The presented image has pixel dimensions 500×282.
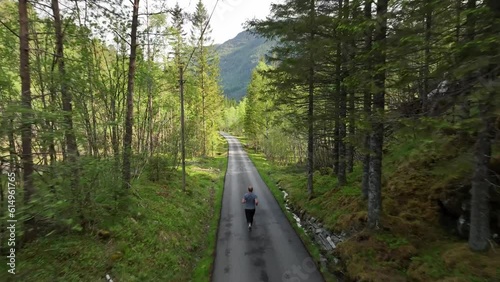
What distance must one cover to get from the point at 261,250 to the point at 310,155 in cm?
688

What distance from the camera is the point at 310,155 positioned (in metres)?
15.7

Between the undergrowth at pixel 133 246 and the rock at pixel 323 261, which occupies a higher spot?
the undergrowth at pixel 133 246

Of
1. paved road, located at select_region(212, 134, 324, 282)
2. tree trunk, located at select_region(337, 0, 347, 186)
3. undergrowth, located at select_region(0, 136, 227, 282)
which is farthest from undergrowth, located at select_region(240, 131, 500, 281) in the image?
undergrowth, located at select_region(0, 136, 227, 282)

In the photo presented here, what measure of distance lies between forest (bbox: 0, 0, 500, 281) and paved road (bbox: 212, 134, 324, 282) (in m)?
0.56

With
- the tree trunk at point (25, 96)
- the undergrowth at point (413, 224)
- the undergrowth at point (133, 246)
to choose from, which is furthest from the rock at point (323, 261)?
the tree trunk at point (25, 96)

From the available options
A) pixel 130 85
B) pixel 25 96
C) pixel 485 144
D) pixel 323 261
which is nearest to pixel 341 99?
pixel 323 261

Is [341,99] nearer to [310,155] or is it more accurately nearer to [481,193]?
[310,155]

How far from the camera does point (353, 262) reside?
8141mm

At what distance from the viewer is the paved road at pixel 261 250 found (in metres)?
8.94

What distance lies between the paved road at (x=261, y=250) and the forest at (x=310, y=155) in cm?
56

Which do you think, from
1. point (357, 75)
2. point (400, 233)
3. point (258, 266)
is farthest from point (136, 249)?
point (357, 75)

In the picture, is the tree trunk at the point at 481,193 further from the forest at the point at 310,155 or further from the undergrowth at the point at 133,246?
the undergrowth at the point at 133,246

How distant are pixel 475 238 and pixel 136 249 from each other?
9.63 meters

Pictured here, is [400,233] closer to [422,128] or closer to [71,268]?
[422,128]
